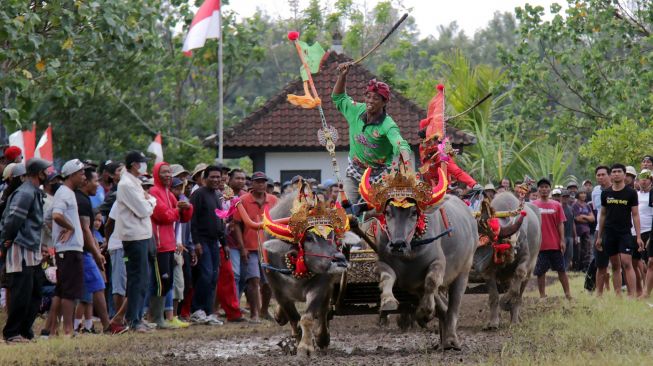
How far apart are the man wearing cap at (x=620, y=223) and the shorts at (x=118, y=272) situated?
25.1ft

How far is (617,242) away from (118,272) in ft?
25.8

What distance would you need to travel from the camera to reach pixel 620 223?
59.9ft

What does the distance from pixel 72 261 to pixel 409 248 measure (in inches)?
171

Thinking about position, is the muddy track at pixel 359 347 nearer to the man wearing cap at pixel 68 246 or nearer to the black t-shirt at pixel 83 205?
the man wearing cap at pixel 68 246

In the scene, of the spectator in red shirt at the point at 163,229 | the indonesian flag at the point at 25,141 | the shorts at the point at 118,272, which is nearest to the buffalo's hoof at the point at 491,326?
the spectator in red shirt at the point at 163,229

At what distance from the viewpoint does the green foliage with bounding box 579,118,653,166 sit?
84.6ft

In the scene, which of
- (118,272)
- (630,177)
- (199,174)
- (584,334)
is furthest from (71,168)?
(630,177)

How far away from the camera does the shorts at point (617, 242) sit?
18281 millimetres

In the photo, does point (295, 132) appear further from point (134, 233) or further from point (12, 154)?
point (134, 233)

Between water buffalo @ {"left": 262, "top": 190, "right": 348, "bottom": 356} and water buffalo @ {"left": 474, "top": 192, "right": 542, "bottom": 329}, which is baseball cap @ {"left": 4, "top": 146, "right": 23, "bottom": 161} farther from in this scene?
water buffalo @ {"left": 474, "top": 192, "right": 542, "bottom": 329}

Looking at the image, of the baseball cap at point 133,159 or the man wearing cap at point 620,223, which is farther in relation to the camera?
the man wearing cap at point 620,223

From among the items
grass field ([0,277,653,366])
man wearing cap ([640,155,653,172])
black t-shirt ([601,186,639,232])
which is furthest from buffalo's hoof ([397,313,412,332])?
man wearing cap ([640,155,653,172])

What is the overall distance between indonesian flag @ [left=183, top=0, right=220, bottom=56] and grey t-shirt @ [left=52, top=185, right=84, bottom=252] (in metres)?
12.5

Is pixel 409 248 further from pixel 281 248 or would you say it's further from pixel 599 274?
pixel 599 274
